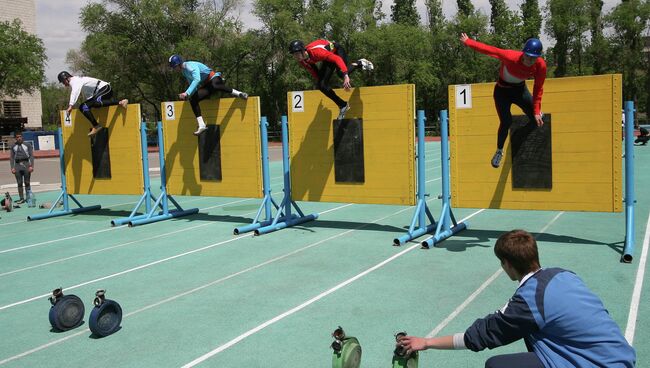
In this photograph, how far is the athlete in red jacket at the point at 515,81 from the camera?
24.7ft

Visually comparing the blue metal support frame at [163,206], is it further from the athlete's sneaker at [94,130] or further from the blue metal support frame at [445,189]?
the blue metal support frame at [445,189]

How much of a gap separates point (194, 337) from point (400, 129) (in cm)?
539

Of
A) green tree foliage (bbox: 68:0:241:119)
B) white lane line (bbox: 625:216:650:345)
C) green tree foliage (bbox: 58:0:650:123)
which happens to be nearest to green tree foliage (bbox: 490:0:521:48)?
green tree foliage (bbox: 58:0:650:123)

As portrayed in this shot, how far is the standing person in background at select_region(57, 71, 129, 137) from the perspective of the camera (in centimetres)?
1197

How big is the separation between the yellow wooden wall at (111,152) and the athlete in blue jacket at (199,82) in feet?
5.69

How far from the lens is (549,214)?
35.2 ft

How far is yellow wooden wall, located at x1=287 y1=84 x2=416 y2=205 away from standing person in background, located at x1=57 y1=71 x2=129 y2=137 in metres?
4.20

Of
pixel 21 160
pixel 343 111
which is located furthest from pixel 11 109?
pixel 343 111

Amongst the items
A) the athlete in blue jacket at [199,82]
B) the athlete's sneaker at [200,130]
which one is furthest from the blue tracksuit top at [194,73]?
the athlete's sneaker at [200,130]

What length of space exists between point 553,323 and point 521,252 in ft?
1.18

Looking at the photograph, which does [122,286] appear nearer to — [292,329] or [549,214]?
[292,329]

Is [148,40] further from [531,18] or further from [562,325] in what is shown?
[562,325]

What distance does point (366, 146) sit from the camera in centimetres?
969

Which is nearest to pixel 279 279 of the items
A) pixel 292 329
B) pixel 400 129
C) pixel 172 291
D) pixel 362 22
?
pixel 172 291
